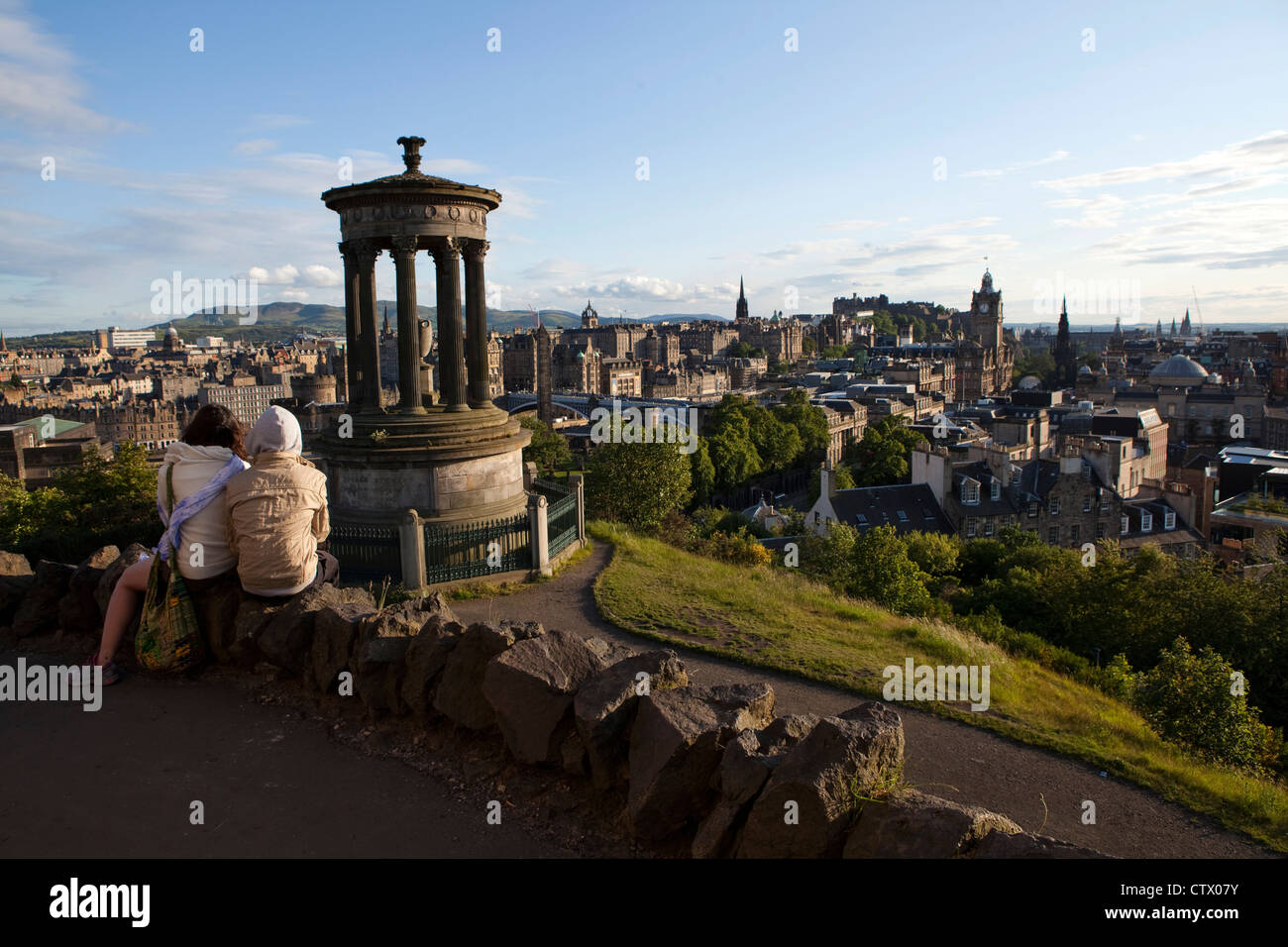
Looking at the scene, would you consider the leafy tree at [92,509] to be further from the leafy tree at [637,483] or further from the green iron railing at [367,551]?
the leafy tree at [637,483]

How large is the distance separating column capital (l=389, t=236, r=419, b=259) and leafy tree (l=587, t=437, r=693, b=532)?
37.1 feet

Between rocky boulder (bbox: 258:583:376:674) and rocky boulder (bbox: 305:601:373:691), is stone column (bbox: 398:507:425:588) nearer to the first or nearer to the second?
rocky boulder (bbox: 258:583:376:674)

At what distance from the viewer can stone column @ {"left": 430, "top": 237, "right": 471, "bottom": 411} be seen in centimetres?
1717

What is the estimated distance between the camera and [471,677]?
6.76 metres

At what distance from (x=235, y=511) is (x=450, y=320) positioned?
10300mm

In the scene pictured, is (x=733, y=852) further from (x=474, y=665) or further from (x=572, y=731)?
(x=474, y=665)

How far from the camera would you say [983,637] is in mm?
16828

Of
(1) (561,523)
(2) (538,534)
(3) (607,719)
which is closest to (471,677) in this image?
(3) (607,719)

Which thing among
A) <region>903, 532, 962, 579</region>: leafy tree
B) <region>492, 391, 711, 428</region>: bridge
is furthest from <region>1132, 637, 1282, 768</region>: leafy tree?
<region>492, 391, 711, 428</region>: bridge

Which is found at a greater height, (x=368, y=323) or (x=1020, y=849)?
(x=368, y=323)

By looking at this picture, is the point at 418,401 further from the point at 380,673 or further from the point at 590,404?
the point at 590,404

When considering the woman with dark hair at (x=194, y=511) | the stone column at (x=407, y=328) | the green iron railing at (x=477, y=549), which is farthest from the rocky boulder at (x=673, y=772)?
the stone column at (x=407, y=328)

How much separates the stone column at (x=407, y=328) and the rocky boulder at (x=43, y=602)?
813 cm

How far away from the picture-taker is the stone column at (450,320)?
17172 millimetres
